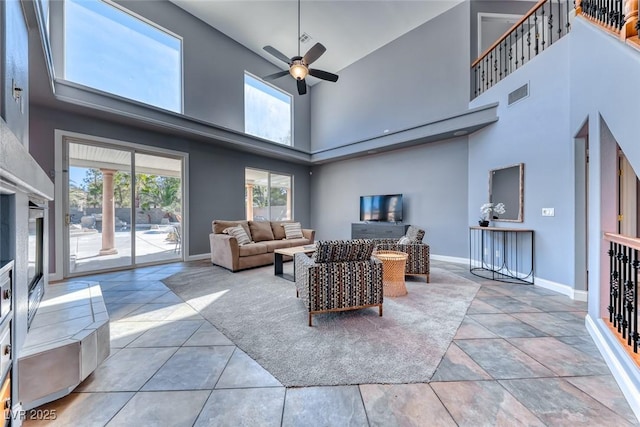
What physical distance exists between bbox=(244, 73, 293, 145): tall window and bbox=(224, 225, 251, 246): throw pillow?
3106mm

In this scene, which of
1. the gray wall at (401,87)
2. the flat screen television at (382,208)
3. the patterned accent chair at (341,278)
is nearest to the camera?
the patterned accent chair at (341,278)

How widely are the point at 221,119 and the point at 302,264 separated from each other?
495cm

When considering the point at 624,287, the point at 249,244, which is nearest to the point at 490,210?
the point at 624,287

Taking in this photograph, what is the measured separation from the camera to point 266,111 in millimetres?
7324

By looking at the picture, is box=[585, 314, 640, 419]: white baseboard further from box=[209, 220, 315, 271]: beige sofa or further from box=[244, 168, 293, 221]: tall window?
box=[244, 168, 293, 221]: tall window

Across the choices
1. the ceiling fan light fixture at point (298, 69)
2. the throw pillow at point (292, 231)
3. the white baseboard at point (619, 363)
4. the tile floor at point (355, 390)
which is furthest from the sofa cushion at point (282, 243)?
the white baseboard at point (619, 363)

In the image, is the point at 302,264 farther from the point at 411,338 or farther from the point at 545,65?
the point at 545,65

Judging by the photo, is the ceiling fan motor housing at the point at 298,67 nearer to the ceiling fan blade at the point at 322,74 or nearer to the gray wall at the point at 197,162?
the ceiling fan blade at the point at 322,74

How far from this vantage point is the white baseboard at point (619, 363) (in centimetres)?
148

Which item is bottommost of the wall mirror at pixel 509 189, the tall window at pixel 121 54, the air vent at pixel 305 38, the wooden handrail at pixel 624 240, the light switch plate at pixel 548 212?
the wooden handrail at pixel 624 240

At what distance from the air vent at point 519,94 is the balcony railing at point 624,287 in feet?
9.79

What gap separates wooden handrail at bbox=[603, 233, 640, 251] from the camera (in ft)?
5.34

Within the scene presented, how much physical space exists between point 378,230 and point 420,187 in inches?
59.1

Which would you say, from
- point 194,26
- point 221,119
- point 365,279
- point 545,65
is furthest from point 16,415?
point 194,26
